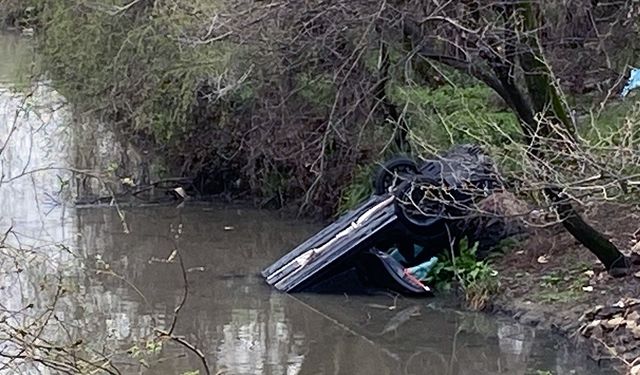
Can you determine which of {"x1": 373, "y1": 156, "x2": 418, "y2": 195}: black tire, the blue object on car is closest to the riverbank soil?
{"x1": 373, "y1": 156, "x2": 418, "y2": 195}: black tire

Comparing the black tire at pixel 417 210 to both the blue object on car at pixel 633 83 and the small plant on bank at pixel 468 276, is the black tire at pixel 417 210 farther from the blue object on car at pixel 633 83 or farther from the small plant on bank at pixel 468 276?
the blue object on car at pixel 633 83

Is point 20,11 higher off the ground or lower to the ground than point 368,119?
higher

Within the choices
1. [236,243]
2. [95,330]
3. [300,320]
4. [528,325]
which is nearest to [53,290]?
[95,330]

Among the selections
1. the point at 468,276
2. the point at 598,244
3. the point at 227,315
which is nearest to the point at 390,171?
the point at 468,276

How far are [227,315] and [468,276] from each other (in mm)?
2371

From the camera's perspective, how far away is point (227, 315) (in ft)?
36.3

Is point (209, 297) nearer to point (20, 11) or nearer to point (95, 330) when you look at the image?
point (95, 330)

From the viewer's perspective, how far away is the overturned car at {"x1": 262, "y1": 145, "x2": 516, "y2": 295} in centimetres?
1136

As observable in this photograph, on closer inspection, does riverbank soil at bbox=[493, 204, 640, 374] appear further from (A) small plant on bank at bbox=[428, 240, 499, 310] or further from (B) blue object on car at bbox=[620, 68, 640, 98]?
(B) blue object on car at bbox=[620, 68, 640, 98]

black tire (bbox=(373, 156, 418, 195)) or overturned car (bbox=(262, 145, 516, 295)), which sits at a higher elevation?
black tire (bbox=(373, 156, 418, 195))

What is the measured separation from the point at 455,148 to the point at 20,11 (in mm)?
8216

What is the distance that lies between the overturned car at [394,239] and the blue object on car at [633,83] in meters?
2.20

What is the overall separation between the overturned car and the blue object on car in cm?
220

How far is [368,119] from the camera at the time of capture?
12.8m
